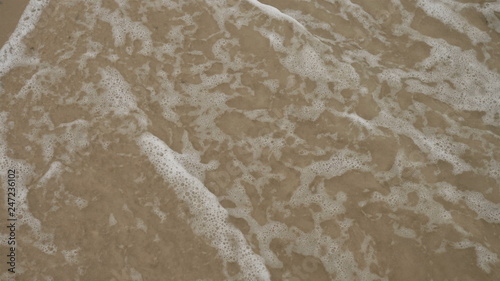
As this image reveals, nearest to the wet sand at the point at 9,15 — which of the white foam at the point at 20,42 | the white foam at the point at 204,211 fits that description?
the white foam at the point at 20,42

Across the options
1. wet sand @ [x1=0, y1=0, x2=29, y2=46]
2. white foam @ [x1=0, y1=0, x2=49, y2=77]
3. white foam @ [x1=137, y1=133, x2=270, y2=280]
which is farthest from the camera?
wet sand @ [x1=0, y1=0, x2=29, y2=46]

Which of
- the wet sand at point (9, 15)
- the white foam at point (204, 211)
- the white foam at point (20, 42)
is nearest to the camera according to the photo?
the white foam at point (204, 211)

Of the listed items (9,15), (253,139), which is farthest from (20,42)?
(253,139)

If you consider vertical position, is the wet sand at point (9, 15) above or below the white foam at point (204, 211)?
above

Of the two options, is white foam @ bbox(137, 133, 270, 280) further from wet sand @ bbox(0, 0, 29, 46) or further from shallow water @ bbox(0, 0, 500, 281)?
wet sand @ bbox(0, 0, 29, 46)

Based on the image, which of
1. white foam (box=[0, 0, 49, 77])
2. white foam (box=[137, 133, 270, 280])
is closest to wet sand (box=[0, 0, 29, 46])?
white foam (box=[0, 0, 49, 77])

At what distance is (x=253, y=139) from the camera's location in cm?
299

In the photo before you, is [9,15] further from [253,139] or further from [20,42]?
[253,139]

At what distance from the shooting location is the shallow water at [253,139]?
2.64 m

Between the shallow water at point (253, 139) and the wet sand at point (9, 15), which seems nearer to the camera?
the shallow water at point (253, 139)

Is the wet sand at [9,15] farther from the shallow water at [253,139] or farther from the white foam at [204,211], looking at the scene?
the white foam at [204,211]

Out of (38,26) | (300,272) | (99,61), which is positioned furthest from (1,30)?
(300,272)

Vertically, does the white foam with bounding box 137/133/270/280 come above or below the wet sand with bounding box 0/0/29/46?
below

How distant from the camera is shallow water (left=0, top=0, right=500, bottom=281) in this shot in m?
2.64
